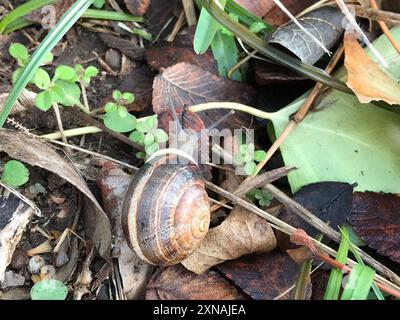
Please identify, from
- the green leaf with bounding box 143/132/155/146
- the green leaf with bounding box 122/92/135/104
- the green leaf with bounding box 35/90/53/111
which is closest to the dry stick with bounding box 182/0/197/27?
the green leaf with bounding box 122/92/135/104

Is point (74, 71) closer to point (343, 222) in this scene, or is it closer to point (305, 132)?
point (305, 132)

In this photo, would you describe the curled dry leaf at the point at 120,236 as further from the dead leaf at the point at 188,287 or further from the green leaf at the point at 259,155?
the green leaf at the point at 259,155

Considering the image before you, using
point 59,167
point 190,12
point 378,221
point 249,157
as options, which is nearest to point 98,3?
point 190,12

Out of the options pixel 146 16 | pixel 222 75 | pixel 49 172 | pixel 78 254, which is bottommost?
pixel 78 254

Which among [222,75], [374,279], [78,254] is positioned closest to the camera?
[374,279]

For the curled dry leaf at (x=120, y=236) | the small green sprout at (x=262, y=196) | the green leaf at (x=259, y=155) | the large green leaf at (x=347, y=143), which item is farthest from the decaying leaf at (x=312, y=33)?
the curled dry leaf at (x=120, y=236)

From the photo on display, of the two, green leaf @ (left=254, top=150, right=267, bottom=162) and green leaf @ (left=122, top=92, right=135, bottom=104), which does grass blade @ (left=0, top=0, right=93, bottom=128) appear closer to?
green leaf @ (left=122, top=92, right=135, bottom=104)
